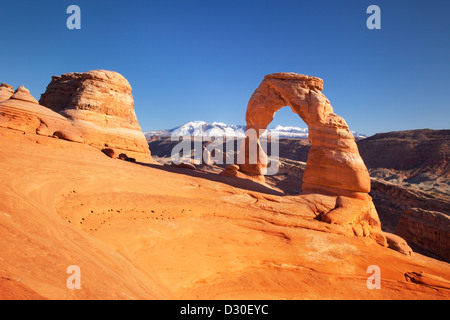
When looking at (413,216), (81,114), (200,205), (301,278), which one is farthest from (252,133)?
(413,216)

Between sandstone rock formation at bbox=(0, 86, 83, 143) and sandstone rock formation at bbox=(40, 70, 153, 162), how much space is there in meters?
2.42

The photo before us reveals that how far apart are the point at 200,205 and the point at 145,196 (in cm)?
153

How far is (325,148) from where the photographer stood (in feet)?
34.6

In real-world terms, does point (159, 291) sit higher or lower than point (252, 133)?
lower

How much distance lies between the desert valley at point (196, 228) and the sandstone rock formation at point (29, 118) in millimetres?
50

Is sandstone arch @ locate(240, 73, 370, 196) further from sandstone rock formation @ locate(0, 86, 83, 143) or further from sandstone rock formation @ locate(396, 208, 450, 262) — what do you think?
sandstone rock formation @ locate(0, 86, 83, 143)

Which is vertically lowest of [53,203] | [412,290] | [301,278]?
[412,290]

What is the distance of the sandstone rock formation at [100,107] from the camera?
14.5m

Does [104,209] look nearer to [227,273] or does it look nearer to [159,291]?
[159,291]

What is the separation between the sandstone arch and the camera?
10.0 m

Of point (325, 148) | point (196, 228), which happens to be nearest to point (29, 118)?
point (196, 228)

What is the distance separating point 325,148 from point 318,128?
1.00m

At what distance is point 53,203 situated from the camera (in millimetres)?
5074

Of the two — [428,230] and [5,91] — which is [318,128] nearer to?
[428,230]
